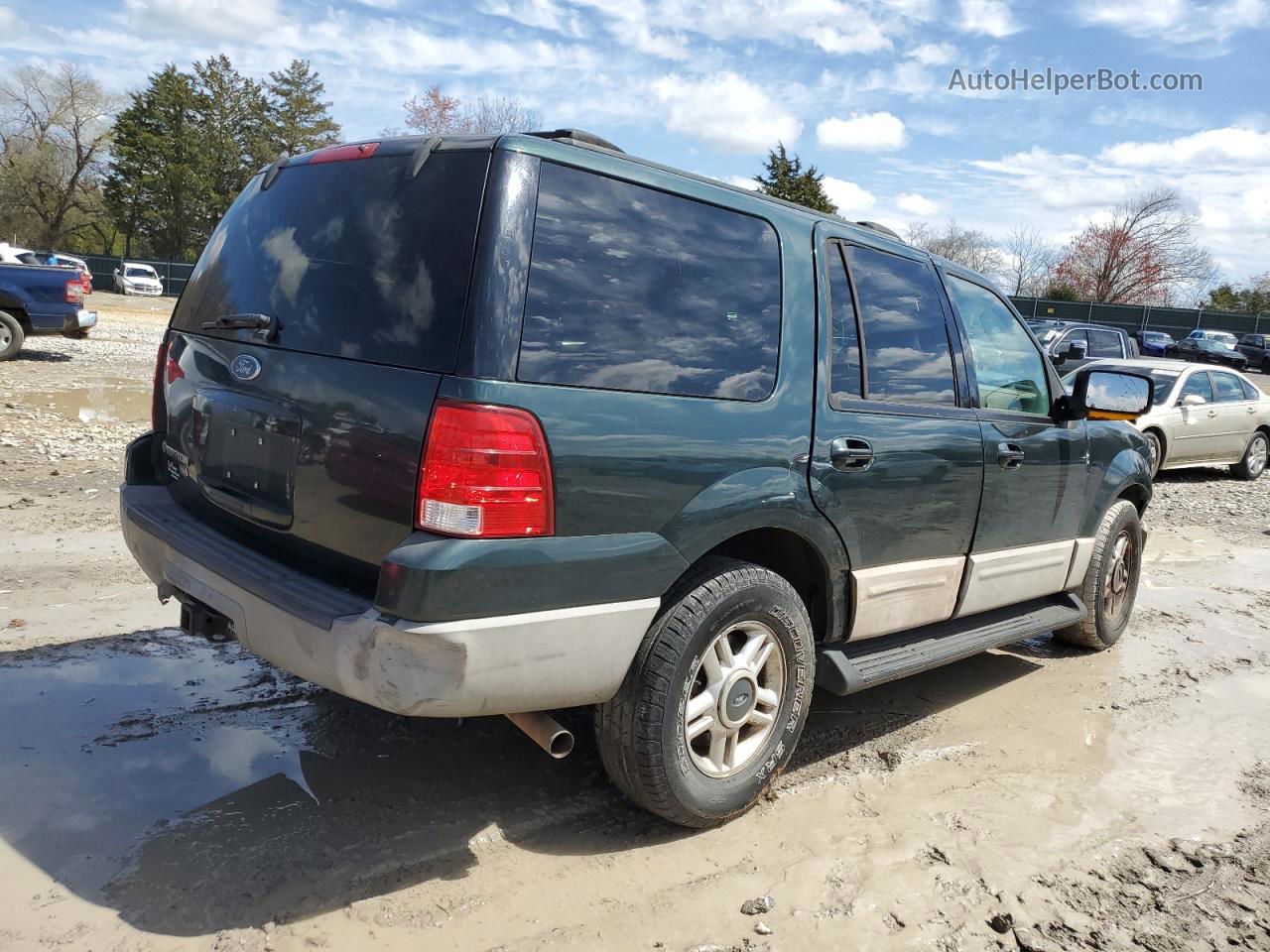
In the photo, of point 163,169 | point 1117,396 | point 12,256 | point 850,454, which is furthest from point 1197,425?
point 163,169

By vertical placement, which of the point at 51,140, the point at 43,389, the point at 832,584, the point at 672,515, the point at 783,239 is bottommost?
the point at 43,389

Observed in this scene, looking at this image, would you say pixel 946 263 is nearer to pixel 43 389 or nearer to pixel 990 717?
pixel 990 717

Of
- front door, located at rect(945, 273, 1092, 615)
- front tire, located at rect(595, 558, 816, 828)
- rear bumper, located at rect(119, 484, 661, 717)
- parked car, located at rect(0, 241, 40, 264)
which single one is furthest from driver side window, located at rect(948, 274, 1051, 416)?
parked car, located at rect(0, 241, 40, 264)

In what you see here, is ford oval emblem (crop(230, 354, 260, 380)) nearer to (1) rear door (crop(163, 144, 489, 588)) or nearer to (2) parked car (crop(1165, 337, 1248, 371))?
(1) rear door (crop(163, 144, 489, 588))

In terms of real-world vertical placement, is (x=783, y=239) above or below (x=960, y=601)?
above

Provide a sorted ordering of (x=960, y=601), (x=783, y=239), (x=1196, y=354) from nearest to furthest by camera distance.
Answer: (x=783, y=239) < (x=960, y=601) < (x=1196, y=354)

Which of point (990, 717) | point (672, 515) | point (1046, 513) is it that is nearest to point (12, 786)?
point (672, 515)

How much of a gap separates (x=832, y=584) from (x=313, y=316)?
191cm

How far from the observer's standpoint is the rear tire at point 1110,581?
16.7 feet

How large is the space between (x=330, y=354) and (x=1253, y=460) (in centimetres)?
1414

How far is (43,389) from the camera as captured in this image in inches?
472

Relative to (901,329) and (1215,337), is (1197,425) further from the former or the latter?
(1215,337)

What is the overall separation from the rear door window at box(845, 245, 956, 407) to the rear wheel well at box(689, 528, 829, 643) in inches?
25.5

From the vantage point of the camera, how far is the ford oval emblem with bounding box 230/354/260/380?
2974 millimetres
